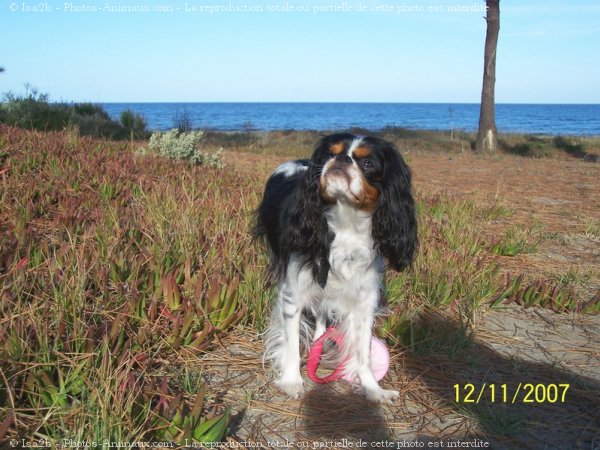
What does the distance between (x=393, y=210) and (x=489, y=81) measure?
441 inches

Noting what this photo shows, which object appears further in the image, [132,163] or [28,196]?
[132,163]

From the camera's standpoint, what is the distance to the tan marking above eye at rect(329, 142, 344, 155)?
2.66 m

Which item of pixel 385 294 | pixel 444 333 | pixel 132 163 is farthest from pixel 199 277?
pixel 132 163

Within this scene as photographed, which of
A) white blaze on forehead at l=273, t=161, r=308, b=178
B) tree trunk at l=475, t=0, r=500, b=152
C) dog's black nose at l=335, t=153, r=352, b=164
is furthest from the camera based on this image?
tree trunk at l=475, t=0, r=500, b=152

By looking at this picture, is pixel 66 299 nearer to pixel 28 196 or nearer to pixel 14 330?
pixel 14 330

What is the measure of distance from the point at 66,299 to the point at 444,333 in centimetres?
193

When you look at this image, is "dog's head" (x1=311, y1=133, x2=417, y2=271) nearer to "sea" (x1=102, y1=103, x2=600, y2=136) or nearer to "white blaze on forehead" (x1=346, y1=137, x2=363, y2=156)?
"white blaze on forehead" (x1=346, y1=137, x2=363, y2=156)

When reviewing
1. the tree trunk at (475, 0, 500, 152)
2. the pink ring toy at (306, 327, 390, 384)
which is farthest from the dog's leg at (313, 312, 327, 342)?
the tree trunk at (475, 0, 500, 152)

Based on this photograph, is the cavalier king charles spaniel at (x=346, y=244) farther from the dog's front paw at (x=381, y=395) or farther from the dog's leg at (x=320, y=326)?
the dog's leg at (x=320, y=326)

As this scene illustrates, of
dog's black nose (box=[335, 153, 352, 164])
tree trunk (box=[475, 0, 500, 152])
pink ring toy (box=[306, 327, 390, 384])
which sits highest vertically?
tree trunk (box=[475, 0, 500, 152])

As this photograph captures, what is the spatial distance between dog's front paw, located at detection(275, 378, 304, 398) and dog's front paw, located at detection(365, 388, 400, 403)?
32 centimetres

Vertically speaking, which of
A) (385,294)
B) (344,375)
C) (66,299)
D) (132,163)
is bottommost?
(344,375)

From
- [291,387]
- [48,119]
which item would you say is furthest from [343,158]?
[48,119]

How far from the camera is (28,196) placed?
4371 mm
